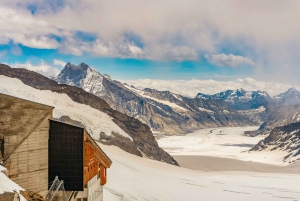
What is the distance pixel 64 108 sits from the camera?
7719 cm

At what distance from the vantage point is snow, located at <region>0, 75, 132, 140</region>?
70238 mm

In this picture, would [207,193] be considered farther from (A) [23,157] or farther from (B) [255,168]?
(B) [255,168]

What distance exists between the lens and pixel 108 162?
1549 centimetres

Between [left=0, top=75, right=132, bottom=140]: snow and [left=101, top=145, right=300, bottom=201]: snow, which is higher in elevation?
[left=0, top=75, right=132, bottom=140]: snow

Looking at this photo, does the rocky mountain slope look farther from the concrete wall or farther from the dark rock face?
the concrete wall

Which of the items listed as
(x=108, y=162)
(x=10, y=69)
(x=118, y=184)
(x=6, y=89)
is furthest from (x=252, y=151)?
(x=108, y=162)

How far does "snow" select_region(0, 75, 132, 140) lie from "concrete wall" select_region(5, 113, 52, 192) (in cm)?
5721

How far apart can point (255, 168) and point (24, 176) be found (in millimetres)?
124365

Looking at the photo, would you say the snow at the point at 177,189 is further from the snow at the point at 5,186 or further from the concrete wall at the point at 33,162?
the snow at the point at 5,186

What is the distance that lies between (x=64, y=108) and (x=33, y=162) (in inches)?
2683

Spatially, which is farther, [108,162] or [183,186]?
[183,186]

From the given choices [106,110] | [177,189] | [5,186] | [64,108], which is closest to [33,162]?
[5,186]

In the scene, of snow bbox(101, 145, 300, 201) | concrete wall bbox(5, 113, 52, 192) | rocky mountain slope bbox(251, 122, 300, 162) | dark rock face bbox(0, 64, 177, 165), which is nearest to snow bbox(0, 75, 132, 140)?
dark rock face bbox(0, 64, 177, 165)

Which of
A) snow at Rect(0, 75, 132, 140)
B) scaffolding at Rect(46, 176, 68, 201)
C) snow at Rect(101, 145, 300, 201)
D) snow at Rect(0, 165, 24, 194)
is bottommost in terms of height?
snow at Rect(101, 145, 300, 201)
